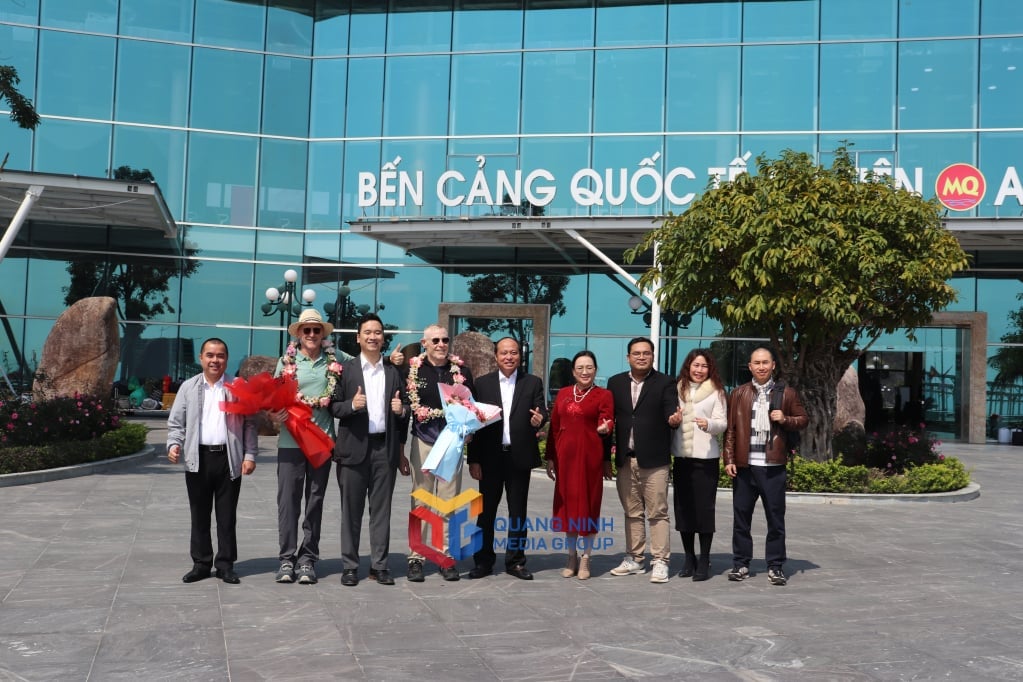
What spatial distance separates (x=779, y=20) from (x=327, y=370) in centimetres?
2291

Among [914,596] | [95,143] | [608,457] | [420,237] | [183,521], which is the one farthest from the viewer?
[95,143]

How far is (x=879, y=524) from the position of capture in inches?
447

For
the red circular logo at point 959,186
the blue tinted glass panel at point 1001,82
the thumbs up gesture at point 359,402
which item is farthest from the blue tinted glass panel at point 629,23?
the thumbs up gesture at point 359,402

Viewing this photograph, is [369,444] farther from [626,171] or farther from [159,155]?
[159,155]

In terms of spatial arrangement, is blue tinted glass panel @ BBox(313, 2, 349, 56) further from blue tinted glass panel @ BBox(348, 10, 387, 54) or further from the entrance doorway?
the entrance doorway

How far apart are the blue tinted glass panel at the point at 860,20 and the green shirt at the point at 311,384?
74.9 ft

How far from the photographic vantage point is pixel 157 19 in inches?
1148

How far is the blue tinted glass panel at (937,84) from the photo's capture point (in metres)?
26.3

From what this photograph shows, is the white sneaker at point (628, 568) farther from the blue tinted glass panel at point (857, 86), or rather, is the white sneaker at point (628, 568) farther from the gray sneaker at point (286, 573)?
the blue tinted glass panel at point (857, 86)

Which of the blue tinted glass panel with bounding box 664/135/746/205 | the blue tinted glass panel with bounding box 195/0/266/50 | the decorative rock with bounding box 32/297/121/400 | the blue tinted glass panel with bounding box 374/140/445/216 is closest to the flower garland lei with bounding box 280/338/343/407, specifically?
the decorative rock with bounding box 32/297/121/400

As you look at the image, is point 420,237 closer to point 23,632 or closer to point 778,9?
point 778,9

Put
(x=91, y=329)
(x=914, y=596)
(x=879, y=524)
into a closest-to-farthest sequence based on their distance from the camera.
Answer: (x=914, y=596) < (x=879, y=524) < (x=91, y=329)

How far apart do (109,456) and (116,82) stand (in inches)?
654

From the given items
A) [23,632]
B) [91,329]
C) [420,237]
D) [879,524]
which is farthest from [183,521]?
[420,237]
